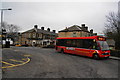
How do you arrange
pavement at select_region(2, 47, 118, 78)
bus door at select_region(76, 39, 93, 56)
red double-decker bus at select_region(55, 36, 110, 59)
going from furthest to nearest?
bus door at select_region(76, 39, 93, 56) → red double-decker bus at select_region(55, 36, 110, 59) → pavement at select_region(2, 47, 118, 78)

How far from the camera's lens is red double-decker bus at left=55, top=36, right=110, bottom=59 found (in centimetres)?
1110

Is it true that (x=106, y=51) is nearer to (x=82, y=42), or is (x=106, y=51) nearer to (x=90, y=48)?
(x=90, y=48)

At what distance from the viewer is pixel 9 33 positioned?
52.1m

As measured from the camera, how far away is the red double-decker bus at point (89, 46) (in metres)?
11.1

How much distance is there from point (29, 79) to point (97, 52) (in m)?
8.73

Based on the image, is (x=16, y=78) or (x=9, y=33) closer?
(x=16, y=78)

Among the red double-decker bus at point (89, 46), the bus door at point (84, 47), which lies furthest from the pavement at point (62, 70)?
the bus door at point (84, 47)

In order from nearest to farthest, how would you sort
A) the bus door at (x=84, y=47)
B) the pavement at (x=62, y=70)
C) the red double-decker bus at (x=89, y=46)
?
the pavement at (x=62, y=70)
the red double-decker bus at (x=89, y=46)
the bus door at (x=84, y=47)

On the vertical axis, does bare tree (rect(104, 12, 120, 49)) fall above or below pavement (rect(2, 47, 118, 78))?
above

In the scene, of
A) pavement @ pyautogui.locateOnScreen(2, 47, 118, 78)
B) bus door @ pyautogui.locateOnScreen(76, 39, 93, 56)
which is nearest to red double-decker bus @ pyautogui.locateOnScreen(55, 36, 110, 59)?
bus door @ pyautogui.locateOnScreen(76, 39, 93, 56)

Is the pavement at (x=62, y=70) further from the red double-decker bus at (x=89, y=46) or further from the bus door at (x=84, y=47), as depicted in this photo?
the bus door at (x=84, y=47)

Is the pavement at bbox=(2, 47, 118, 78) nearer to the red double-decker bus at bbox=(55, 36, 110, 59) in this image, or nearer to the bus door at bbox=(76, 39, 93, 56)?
the red double-decker bus at bbox=(55, 36, 110, 59)

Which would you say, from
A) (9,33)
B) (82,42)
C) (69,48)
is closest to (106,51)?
(82,42)

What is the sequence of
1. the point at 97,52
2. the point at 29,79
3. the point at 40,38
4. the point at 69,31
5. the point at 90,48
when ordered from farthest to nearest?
the point at 40,38, the point at 69,31, the point at 90,48, the point at 97,52, the point at 29,79
